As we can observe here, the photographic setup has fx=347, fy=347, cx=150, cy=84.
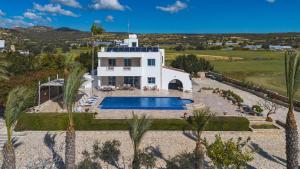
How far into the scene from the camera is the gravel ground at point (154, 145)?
20156 mm

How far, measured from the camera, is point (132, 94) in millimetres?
41875

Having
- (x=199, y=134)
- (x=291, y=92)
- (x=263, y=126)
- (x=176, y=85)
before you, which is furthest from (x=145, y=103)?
(x=291, y=92)

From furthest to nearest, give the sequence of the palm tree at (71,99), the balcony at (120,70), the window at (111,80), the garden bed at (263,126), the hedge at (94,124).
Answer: the window at (111,80) → the balcony at (120,70) → the garden bed at (263,126) → the hedge at (94,124) → the palm tree at (71,99)

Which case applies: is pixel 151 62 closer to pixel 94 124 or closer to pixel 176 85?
pixel 176 85

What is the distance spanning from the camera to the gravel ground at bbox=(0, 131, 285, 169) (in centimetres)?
2016

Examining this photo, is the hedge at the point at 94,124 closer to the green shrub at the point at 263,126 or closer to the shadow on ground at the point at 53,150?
the green shrub at the point at 263,126

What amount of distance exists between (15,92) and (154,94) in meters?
27.2

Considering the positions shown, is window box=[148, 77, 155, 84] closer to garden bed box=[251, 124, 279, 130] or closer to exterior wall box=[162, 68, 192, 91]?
exterior wall box=[162, 68, 192, 91]

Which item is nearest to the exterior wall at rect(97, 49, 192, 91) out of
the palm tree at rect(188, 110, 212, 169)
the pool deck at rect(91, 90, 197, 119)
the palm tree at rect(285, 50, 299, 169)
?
the pool deck at rect(91, 90, 197, 119)

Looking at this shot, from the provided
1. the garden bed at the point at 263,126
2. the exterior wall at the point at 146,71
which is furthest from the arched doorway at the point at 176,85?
the garden bed at the point at 263,126

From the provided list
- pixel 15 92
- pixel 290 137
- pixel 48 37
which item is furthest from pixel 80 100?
pixel 48 37

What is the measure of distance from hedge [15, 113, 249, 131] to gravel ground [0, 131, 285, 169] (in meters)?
0.54

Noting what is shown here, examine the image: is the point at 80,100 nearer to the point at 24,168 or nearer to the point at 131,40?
the point at 24,168

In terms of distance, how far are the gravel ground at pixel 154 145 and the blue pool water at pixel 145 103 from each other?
9.48m
